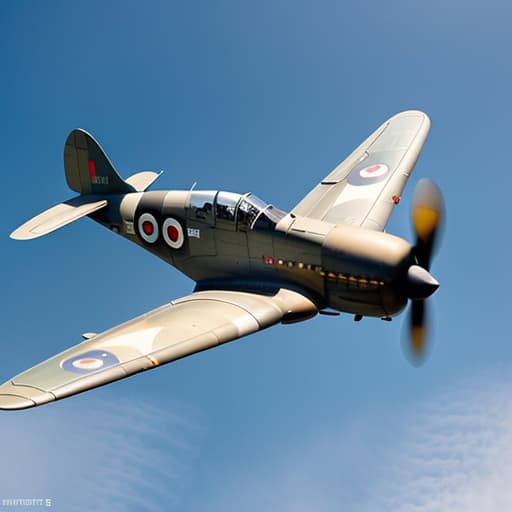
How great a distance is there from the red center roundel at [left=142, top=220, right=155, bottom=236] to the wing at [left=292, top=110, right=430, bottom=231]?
393cm

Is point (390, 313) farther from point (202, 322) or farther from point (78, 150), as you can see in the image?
point (78, 150)

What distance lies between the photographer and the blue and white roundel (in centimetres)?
1220

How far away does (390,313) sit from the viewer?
1477 cm

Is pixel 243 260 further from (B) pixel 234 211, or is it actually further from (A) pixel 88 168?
(A) pixel 88 168

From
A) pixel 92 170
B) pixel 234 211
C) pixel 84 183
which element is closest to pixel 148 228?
pixel 234 211

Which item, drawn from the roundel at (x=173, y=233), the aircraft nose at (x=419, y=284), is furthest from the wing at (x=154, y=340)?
the aircraft nose at (x=419, y=284)

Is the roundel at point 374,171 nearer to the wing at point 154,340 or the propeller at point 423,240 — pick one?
the propeller at point 423,240

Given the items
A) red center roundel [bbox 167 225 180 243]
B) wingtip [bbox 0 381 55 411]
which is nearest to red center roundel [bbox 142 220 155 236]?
red center roundel [bbox 167 225 180 243]

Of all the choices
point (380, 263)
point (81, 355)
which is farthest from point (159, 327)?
point (380, 263)

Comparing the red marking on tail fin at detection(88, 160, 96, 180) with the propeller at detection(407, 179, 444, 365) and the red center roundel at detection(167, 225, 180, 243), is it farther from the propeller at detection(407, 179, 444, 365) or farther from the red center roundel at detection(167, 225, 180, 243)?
the propeller at detection(407, 179, 444, 365)

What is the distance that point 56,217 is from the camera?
18734 mm

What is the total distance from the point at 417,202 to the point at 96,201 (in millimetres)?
9039

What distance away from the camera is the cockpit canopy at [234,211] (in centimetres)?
1584

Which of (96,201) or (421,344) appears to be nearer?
(421,344)
